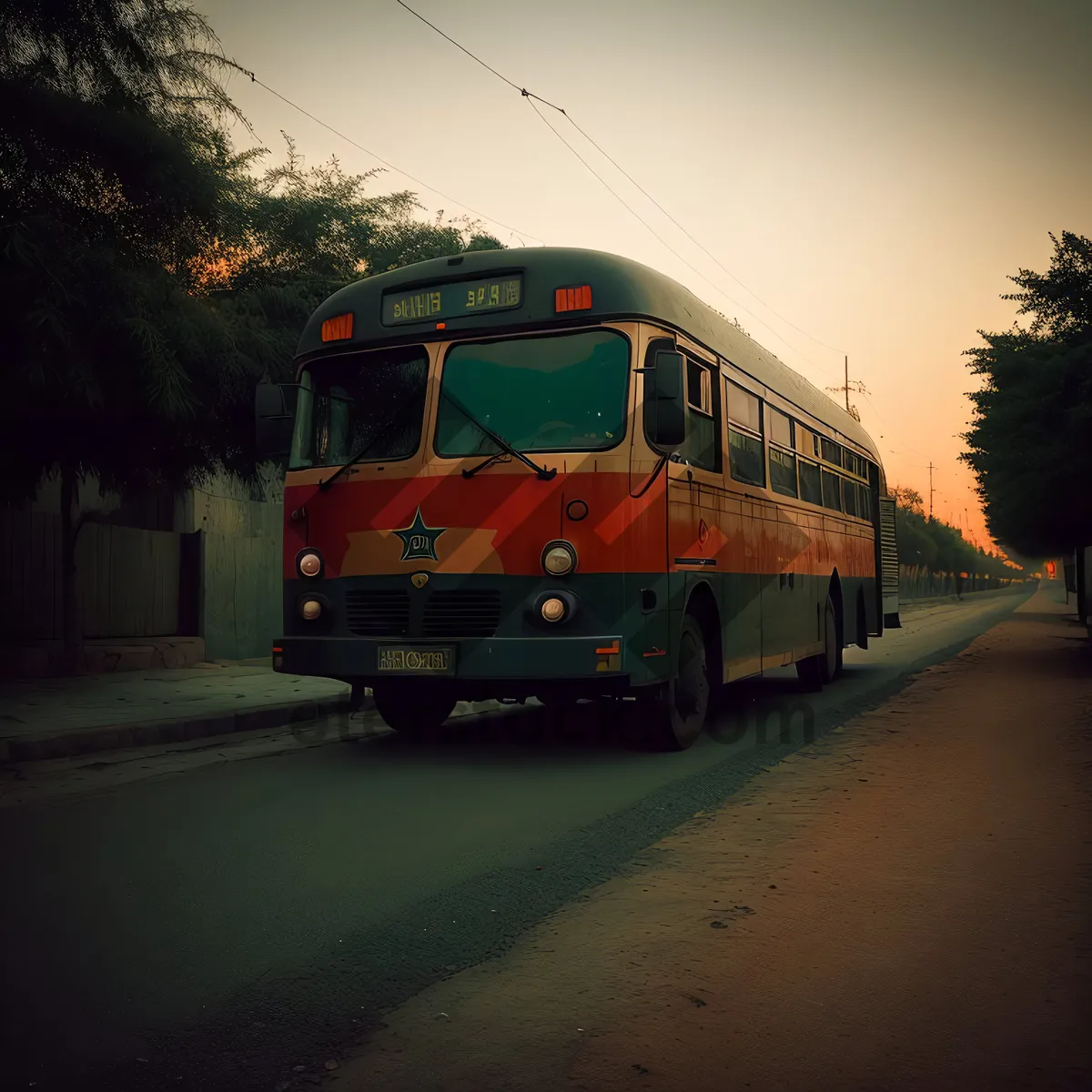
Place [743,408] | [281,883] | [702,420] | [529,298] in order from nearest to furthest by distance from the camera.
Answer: [281,883] → [529,298] → [702,420] → [743,408]

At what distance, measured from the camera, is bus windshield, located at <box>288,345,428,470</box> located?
8781 mm

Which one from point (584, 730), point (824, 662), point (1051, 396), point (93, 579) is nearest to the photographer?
point (584, 730)

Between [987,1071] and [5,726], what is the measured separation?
8780 millimetres

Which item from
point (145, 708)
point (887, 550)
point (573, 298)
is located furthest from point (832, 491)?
point (145, 708)

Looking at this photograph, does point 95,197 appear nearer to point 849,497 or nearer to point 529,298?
point 529,298

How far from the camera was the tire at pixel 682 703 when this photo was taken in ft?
29.2

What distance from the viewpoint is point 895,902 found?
4.92m

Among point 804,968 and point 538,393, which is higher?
point 538,393

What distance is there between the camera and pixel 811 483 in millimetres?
13453

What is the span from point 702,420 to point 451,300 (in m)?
2.09

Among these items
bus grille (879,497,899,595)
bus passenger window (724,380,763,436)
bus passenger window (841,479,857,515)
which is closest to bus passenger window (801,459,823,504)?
bus passenger window (841,479,857,515)

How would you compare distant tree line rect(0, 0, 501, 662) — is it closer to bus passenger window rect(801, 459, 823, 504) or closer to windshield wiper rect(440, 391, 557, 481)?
windshield wiper rect(440, 391, 557, 481)

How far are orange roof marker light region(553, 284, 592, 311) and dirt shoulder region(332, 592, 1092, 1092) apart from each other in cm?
348

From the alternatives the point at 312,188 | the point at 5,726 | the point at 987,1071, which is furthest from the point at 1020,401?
the point at 987,1071
